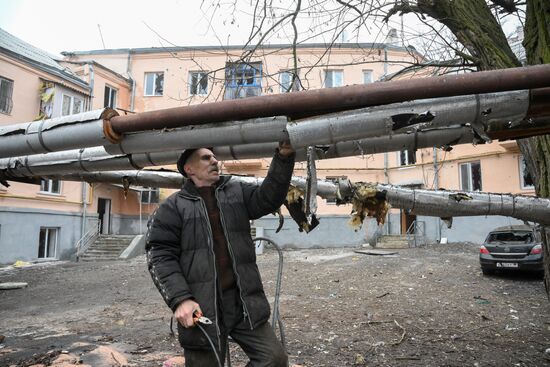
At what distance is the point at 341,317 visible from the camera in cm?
780

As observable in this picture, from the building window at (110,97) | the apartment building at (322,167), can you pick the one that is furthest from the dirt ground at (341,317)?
the building window at (110,97)

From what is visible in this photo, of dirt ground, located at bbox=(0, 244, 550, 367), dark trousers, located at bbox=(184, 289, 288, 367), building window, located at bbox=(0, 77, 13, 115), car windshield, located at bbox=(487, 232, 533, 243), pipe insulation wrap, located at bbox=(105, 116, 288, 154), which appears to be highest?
building window, located at bbox=(0, 77, 13, 115)

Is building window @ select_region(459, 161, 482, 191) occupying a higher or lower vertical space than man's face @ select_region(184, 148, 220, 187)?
higher

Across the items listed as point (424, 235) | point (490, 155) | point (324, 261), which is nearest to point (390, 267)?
point (324, 261)

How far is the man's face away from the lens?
2.95 m

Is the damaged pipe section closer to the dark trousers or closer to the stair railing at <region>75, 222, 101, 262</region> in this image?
the dark trousers

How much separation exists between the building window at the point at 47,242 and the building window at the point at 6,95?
5.60m

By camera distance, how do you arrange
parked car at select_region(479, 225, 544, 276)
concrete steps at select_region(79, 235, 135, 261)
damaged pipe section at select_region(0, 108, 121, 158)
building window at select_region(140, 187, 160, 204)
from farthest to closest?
building window at select_region(140, 187, 160, 204) → concrete steps at select_region(79, 235, 135, 261) → parked car at select_region(479, 225, 544, 276) → damaged pipe section at select_region(0, 108, 121, 158)

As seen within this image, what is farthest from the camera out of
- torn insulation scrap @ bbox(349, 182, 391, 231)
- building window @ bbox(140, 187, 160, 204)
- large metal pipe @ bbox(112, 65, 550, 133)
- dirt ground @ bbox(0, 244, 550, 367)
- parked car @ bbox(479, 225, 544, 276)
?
building window @ bbox(140, 187, 160, 204)

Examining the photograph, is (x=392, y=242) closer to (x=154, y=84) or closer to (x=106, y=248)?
(x=106, y=248)

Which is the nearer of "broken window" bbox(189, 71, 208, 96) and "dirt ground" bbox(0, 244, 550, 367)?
"broken window" bbox(189, 71, 208, 96)

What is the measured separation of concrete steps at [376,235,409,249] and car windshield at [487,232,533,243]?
7656 millimetres

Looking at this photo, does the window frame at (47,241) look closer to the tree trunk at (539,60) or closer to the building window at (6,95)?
the building window at (6,95)

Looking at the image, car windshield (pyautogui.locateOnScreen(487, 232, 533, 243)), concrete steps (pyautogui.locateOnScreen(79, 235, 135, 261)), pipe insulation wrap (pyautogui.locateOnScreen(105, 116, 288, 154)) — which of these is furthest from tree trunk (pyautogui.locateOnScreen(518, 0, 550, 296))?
concrete steps (pyautogui.locateOnScreen(79, 235, 135, 261))
